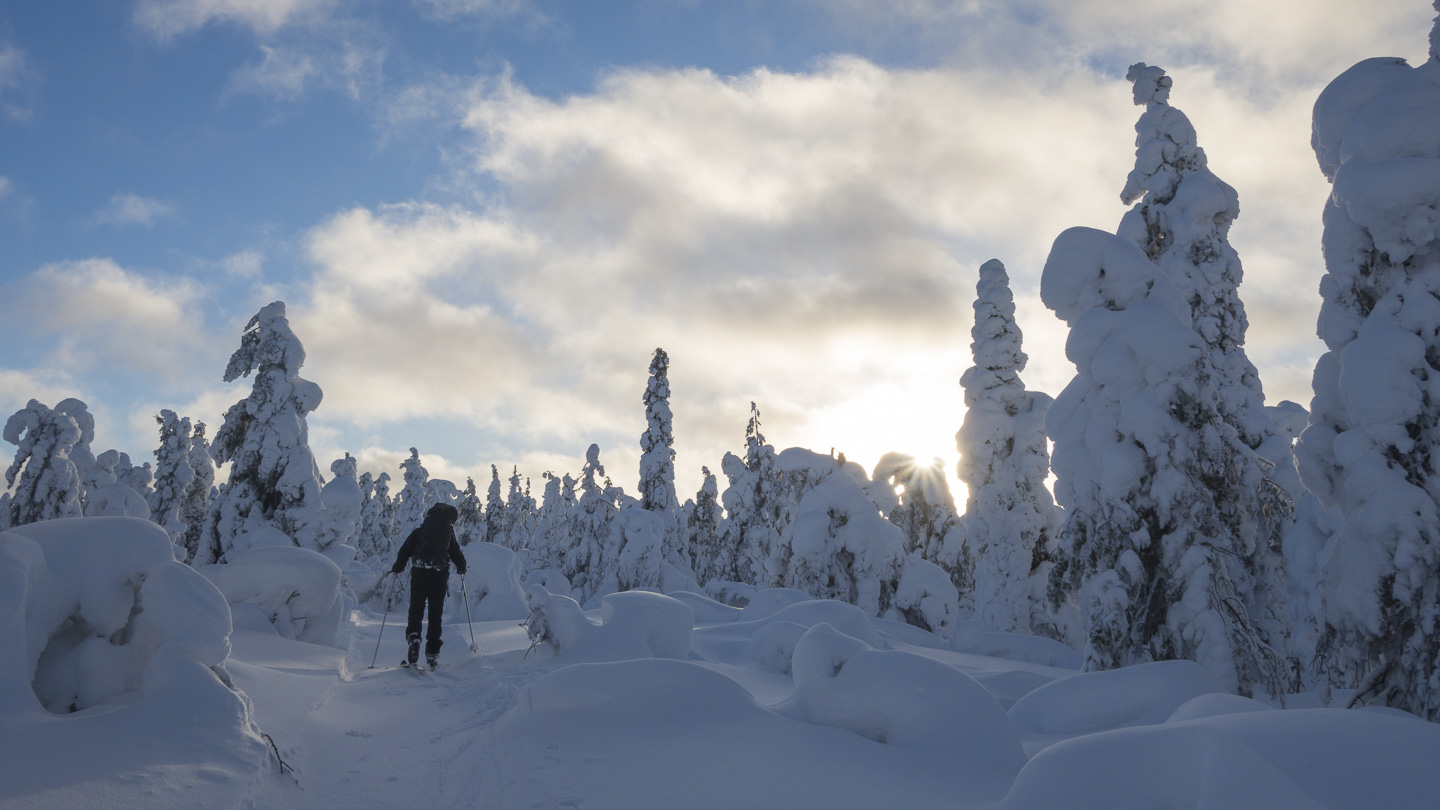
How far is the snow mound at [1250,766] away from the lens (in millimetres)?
2998

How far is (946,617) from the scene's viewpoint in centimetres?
1909

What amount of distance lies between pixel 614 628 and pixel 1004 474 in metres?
14.2

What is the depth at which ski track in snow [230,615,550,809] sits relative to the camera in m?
4.41

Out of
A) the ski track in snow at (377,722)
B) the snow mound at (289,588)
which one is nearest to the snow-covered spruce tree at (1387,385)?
the ski track in snow at (377,722)

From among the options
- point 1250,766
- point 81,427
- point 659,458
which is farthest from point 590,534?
point 1250,766

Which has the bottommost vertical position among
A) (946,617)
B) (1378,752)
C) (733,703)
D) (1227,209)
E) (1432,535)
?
(946,617)

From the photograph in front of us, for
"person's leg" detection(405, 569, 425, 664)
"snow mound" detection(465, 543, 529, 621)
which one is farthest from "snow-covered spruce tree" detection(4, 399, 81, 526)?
"person's leg" detection(405, 569, 425, 664)

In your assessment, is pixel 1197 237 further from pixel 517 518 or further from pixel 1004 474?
pixel 517 518

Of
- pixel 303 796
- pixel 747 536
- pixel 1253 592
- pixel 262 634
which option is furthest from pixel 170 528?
pixel 1253 592

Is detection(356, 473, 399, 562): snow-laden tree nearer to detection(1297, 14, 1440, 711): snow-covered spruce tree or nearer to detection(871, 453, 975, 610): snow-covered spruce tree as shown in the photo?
detection(871, 453, 975, 610): snow-covered spruce tree

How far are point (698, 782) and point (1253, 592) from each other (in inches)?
435

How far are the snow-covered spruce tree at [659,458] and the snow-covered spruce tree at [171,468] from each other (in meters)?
26.9

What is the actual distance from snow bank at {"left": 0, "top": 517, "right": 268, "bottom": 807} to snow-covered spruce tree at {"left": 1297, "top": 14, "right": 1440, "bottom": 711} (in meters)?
8.82

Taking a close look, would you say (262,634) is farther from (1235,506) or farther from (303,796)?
(1235,506)
